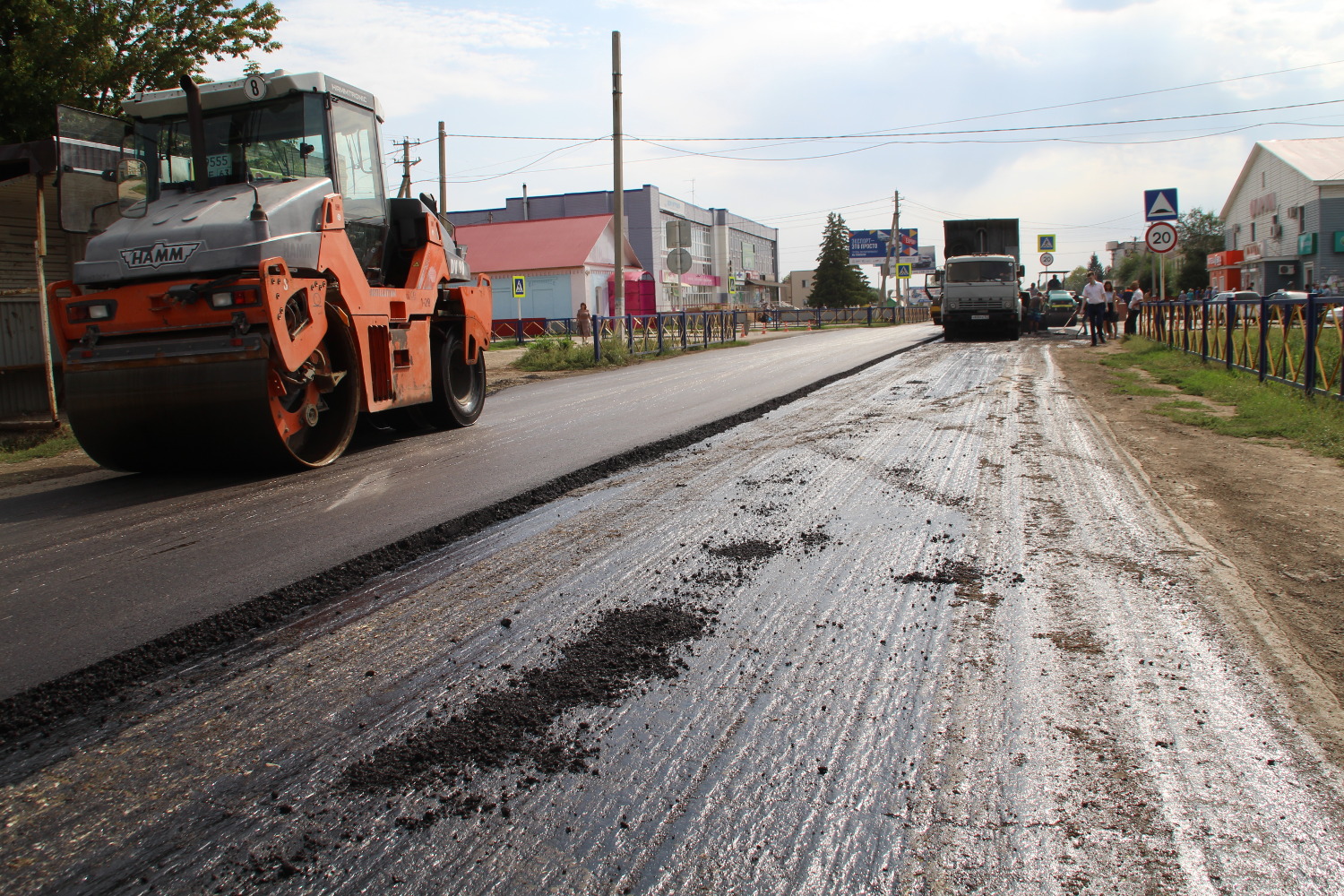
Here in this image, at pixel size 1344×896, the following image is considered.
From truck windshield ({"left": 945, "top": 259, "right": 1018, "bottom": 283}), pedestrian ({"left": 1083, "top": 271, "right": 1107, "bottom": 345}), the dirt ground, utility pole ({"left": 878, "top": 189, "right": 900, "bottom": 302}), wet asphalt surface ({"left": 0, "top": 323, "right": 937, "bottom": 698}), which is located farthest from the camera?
utility pole ({"left": 878, "top": 189, "right": 900, "bottom": 302})

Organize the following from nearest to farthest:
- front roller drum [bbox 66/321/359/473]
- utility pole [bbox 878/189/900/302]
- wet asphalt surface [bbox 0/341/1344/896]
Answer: wet asphalt surface [bbox 0/341/1344/896], front roller drum [bbox 66/321/359/473], utility pole [bbox 878/189/900/302]

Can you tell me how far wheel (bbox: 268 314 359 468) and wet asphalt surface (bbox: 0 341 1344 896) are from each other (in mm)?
2740

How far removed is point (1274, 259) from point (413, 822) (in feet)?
205

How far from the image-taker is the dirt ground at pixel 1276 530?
3.20 meters

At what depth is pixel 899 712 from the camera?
291 centimetres

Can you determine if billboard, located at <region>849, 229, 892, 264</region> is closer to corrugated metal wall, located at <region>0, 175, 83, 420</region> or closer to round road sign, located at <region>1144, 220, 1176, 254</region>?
round road sign, located at <region>1144, 220, 1176, 254</region>

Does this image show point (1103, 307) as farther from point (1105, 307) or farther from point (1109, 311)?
point (1109, 311)

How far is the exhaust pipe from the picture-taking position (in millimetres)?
7086

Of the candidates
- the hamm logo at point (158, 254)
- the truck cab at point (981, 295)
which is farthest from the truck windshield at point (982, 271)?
the hamm logo at point (158, 254)

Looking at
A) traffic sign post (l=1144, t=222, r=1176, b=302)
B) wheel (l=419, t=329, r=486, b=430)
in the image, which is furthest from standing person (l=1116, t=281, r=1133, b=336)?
wheel (l=419, t=329, r=486, b=430)

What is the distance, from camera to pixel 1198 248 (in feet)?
238

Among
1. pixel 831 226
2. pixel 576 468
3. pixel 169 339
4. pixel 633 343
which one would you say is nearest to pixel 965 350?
pixel 633 343

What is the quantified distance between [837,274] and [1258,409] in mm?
74242

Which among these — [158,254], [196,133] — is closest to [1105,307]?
[196,133]
